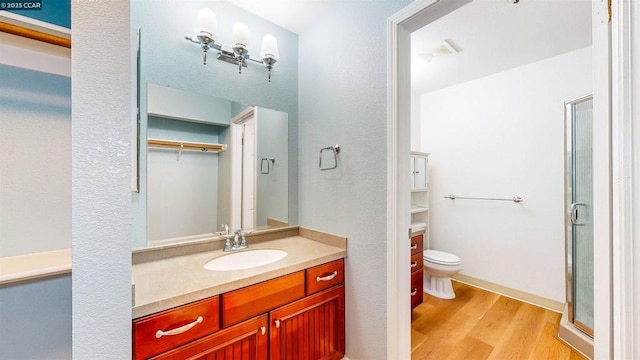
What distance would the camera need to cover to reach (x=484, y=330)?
197cm

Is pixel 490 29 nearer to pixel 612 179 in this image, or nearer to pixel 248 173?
pixel 612 179

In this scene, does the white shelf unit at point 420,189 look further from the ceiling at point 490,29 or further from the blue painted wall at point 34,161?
the blue painted wall at point 34,161

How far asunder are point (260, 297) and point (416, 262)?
1522 mm

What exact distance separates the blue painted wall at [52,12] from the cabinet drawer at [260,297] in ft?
4.43

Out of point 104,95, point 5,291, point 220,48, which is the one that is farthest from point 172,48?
point 5,291

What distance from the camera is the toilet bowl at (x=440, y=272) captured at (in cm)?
239

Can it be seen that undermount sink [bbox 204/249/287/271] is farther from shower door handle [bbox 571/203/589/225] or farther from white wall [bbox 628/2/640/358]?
shower door handle [bbox 571/203/589/225]

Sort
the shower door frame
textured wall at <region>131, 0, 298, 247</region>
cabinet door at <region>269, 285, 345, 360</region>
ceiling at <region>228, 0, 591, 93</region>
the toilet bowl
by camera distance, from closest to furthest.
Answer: cabinet door at <region>269, 285, 345, 360</region>, textured wall at <region>131, 0, 298, 247</region>, ceiling at <region>228, 0, 591, 93</region>, the shower door frame, the toilet bowl

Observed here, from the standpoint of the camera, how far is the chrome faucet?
160 centimetres

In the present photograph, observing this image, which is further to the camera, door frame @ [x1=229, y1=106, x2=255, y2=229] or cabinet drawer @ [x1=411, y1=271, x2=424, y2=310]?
cabinet drawer @ [x1=411, y1=271, x2=424, y2=310]

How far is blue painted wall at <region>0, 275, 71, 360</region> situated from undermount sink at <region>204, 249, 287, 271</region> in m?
0.59

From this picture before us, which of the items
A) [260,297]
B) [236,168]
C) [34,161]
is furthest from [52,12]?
[260,297]

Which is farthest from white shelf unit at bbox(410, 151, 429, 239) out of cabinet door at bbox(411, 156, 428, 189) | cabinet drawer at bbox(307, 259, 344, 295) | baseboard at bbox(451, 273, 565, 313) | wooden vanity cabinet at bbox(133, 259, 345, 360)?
wooden vanity cabinet at bbox(133, 259, 345, 360)

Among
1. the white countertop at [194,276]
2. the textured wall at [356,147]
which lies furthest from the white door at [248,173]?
the textured wall at [356,147]
